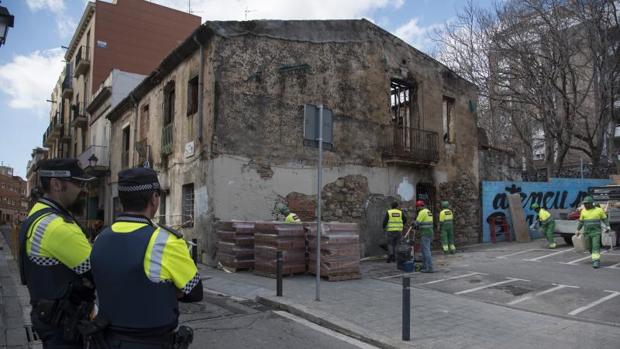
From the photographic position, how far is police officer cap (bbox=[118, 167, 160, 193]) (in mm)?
2674

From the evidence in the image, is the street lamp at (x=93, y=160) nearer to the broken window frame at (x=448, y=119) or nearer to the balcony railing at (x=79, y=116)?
the balcony railing at (x=79, y=116)

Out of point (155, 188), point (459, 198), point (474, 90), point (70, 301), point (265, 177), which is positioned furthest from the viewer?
point (474, 90)

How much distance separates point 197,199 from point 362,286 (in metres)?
5.89

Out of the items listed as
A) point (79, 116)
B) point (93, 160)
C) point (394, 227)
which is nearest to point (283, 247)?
point (394, 227)

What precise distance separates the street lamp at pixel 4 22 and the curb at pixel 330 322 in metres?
5.76

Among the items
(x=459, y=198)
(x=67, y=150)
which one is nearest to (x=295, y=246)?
(x=459, y=198)

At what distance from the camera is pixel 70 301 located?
3012 mm

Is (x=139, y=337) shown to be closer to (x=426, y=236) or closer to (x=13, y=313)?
(x=13, y=313)

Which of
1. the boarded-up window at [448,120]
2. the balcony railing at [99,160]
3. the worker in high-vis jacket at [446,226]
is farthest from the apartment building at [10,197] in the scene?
the worker in high-vis jacket at [446,226]

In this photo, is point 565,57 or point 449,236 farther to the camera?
point 565,57

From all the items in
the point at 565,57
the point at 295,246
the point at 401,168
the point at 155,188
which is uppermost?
the point at 565,57

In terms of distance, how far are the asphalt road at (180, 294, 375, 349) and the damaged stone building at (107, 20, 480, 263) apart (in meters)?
5.22

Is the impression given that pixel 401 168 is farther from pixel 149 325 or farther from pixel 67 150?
pixel 67 150

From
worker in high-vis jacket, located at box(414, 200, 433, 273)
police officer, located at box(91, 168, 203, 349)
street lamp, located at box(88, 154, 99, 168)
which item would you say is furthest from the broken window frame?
police officer, located at box(91, 168, 203, 349)
